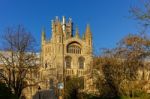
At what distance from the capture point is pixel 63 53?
96.3 metres

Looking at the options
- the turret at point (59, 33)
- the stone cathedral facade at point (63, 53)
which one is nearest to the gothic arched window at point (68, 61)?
the stone cathedral facade at point (63, 53)

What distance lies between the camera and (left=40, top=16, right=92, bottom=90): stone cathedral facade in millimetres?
94188

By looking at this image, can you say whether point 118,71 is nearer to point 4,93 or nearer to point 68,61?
point 4,93

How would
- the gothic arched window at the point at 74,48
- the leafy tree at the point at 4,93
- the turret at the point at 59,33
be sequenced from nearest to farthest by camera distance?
1. the leafy tree at the point at 4,93
2. the turret at the point at 59,33
3. the gothic arched window at the point at 74,48

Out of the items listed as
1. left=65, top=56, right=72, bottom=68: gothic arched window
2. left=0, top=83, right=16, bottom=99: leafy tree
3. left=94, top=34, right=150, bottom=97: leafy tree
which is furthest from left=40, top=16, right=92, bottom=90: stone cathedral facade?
left=0, top=83, right=16, bottom=99: leafy tree

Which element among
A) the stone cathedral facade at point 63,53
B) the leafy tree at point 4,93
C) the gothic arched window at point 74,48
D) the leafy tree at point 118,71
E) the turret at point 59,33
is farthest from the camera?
the gothic arched window at point 74,48

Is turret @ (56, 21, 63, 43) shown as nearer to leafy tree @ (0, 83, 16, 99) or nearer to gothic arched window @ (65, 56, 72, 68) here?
gothic arched window @ (65, 56, 72, 68)

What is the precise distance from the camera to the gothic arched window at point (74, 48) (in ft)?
322

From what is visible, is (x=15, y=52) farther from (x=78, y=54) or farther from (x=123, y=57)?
(x=78, y=54)

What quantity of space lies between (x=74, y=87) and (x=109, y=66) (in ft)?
40.4

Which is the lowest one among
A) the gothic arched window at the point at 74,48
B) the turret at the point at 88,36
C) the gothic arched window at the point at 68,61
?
the gothic arched window at the point at 68,61

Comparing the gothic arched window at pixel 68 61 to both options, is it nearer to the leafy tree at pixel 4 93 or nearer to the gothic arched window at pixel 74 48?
the gothic arched window at pixel 74 48

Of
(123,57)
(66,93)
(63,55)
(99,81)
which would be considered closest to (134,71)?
(123,57)

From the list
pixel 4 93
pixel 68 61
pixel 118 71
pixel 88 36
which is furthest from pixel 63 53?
pixel 4 93
